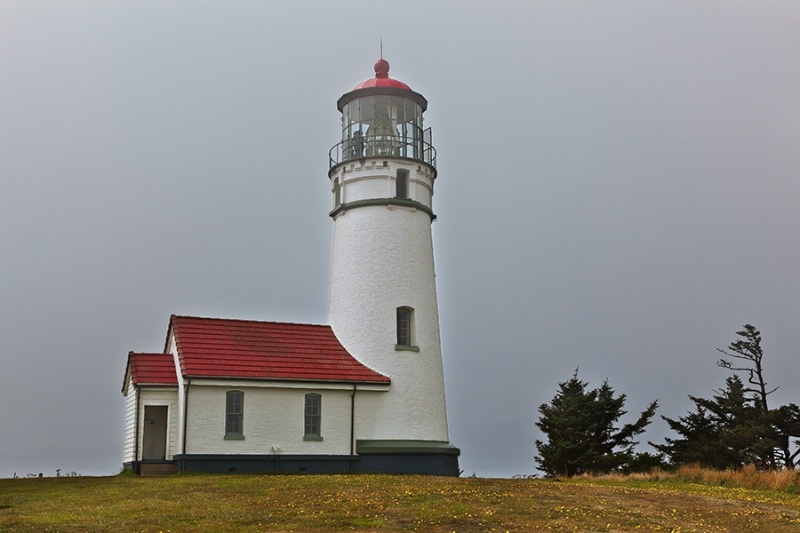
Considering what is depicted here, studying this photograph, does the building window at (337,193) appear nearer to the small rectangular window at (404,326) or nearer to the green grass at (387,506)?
the small rectangular window at (404,326)

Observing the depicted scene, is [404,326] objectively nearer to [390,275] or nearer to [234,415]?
[390,275]

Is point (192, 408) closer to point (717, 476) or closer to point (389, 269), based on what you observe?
point (389, 269)

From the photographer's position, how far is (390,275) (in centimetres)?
2867

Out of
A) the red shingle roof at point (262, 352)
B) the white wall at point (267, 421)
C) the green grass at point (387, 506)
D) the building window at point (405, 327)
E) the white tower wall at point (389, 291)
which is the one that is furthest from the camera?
the building window at point (405, 327)

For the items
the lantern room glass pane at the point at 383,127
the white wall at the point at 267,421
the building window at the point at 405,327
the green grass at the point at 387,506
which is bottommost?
the green grass at the point at 387,506

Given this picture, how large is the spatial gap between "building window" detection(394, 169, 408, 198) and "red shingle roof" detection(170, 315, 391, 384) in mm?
4811

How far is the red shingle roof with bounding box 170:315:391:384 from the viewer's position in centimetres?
2630

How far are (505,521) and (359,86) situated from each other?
18.8 meters

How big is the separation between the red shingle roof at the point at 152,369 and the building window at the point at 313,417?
381cm

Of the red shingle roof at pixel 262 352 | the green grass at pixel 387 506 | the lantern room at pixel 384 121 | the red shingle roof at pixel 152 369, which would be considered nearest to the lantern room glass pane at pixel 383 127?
the lantern room at pixel 384 121

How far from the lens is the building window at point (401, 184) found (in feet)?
96.2

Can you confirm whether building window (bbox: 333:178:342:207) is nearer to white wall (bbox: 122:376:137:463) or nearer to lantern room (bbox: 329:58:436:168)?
lantern room (bbox: 329:58:436:168)

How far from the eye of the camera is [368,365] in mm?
28406

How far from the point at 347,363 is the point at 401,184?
5857mm
